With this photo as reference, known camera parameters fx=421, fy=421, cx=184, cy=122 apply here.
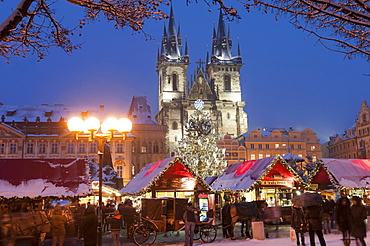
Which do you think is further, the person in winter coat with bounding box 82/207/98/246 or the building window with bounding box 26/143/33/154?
the building window with bounding box 26/143/33/154

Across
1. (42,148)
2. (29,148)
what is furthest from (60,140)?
(29,148)

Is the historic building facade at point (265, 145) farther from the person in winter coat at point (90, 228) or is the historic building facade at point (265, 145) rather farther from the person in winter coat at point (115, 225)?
the person in winter coat at point (90, 228)

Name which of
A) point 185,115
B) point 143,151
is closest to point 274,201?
point 143,151

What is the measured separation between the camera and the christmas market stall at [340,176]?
1950 cm

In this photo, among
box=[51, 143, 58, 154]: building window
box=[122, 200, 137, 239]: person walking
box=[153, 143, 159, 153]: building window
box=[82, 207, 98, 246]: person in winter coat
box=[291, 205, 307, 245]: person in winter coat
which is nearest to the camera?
box=[82, 207, 98, 246]: person in winter coat

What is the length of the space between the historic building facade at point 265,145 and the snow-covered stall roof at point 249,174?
47778mm

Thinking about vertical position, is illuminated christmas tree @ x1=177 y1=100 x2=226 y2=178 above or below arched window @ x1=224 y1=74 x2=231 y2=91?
below

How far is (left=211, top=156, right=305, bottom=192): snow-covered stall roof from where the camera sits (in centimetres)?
1948

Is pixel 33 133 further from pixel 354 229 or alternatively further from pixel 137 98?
pixel 354 229

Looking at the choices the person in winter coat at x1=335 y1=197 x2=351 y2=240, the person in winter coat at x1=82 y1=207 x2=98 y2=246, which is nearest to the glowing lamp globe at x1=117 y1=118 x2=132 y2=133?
the person in winter coat at x1=82 y1=207 x2=98 y2=246

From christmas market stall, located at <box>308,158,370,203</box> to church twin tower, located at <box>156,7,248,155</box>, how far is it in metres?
54.4

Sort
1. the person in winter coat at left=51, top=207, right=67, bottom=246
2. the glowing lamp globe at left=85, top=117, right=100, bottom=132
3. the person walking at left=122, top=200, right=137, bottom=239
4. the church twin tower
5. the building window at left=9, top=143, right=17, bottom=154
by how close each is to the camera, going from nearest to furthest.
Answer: the glowing lamp globe at left=85, top=117, right=100, bottom=132 → the person in winter coat at left=51, top=207, right=67, bottom=246 → the person walking at left=122, top=200, right=137, bottom=239 → the building window at left=9, top=143, right=17, bottom=154 → the church twin tower

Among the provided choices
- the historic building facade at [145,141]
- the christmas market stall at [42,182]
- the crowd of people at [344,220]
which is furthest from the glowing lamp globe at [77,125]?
the historic building facade at [145,141]

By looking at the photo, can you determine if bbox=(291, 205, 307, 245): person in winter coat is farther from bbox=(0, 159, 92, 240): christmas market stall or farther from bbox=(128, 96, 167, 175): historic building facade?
bbox=(128, 96, 167, 175): historic building facade
